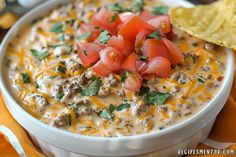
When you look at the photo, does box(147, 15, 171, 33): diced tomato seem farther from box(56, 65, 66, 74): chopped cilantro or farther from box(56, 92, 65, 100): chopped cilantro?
box(56, 92, 65, 100): chopped cilantro

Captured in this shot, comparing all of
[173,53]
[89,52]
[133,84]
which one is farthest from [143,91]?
[89,52]

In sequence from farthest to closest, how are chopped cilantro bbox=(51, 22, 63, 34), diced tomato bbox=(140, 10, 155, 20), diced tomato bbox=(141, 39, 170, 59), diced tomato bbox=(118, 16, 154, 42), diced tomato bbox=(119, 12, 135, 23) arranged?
1. chopped cilantro bbox=(51, 22, 63, 34)
2. diced tomato bbox=(140, 10, 155, 20)
3. diced tomato bbox=(119, 12, 135, 23)
4. diced tomato bbox=(118, 16, 154, 42)
5. diced tomato bbox=(141, 39, 170, 59)

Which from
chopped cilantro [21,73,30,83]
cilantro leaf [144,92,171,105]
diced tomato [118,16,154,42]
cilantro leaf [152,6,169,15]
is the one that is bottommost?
chopped cilantro [21,73,30,83]

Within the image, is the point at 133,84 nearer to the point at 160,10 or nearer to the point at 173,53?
the point at 173,53

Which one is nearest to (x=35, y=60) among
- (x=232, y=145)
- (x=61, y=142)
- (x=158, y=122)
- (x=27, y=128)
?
(x=27, y=128)

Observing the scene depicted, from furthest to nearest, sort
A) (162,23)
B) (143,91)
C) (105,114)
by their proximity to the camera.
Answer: (162,23), (143,91), (105,114)

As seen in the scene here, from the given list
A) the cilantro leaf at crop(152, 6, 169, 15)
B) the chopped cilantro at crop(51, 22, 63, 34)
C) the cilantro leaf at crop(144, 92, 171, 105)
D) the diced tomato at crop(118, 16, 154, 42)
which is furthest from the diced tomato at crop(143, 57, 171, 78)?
the chopped cilantro at crop(51, 22, 63, 34)
